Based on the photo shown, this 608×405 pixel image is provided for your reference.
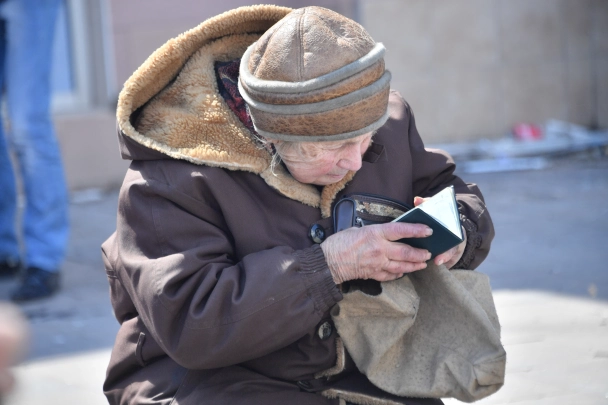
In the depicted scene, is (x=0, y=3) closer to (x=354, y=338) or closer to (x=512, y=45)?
(x=354, y=338)

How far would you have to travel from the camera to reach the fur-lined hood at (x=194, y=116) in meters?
1.99

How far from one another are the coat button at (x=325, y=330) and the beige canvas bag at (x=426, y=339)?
0.02m

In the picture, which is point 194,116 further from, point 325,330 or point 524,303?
point 524,303

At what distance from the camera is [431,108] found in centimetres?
675

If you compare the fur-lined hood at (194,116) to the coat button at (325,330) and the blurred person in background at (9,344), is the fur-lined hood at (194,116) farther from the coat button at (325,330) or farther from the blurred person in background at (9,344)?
the blurred person in background at (9,344)

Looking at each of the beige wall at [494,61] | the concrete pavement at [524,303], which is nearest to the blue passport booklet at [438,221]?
the concrete pavement at [524,303]

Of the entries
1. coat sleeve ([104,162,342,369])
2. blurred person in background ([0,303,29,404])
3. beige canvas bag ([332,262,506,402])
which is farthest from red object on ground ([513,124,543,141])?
blurred person in background ([0,303,29,404])

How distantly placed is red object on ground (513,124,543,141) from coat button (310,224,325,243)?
5015mm

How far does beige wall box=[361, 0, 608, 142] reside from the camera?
664 cm

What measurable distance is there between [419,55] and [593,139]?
152 centimetres

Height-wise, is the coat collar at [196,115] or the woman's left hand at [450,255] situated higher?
the coat collar at [196,115]

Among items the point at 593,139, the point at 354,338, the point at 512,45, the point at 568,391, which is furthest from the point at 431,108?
the point at 354,338

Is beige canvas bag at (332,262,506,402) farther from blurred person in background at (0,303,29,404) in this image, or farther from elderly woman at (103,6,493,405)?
blurred person in background at (0,303,29,404)

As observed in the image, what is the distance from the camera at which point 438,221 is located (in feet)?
6.20
